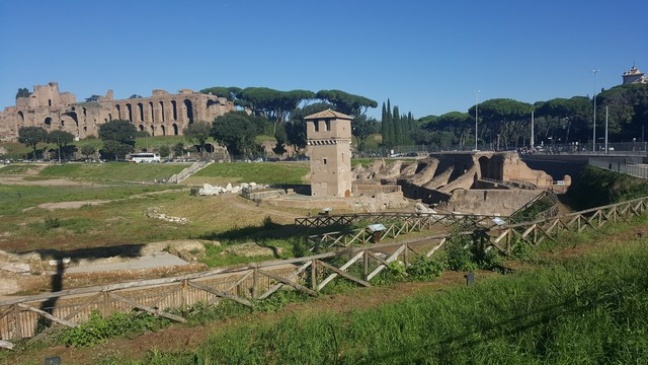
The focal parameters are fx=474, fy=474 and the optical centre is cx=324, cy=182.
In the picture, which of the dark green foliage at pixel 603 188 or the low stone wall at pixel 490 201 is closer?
the dark green foliage at pixel 603 188

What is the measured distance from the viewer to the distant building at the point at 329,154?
3734 centimetres

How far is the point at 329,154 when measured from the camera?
37.6 meters

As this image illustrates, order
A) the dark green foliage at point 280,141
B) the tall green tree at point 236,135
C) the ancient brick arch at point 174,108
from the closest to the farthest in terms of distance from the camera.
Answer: the tall green tree at point 236,135 → the dark green foliage at point 280,141 → the ancient brick arch at point 174,108

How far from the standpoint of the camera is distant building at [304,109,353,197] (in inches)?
1470

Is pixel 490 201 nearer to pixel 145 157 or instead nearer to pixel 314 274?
pixel 314 274

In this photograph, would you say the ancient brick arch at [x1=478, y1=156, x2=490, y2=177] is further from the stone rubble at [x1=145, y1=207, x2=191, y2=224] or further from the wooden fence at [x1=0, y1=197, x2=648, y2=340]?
the wooden fence at [x1=0, y1=197, x2=648, y2=340]

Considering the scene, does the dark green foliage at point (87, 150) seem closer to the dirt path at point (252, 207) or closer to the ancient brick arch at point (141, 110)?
the ancient brick arch at point (141, 110)

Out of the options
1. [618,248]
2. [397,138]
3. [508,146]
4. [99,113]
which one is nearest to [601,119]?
[508,146]

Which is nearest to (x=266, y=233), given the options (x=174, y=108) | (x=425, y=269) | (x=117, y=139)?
(x=425, y=269)

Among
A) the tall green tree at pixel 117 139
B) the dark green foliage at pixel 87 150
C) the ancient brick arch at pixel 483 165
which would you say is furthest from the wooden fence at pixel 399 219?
the dark green foliage at pixel 87 150

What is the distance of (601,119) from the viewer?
5978 cm

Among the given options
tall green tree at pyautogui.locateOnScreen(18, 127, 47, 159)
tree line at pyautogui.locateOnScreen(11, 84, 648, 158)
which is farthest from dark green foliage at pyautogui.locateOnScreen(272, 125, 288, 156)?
tall green tree at pyautogui.locateOnScreen(18, 127, 47, 159)

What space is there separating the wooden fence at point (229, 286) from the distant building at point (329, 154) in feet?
83.2

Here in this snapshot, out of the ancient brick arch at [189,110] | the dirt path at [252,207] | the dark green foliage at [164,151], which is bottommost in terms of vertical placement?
the dirt path at [252,207]
